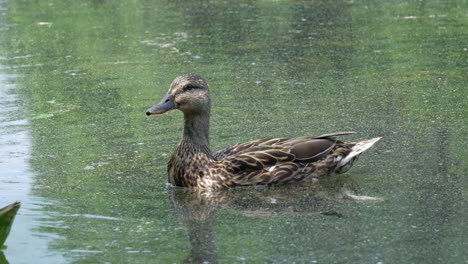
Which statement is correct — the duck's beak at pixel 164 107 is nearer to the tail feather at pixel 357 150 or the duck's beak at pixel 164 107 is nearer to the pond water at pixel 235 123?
the pond water at pixel 235 123

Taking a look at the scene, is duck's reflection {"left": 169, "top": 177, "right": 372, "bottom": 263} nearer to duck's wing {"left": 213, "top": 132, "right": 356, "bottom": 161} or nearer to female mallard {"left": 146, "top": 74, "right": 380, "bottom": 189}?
female mallard {"left": 146, "top": 74, "right": 380, "bottom": 189}

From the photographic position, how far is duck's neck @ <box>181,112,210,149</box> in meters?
7.82

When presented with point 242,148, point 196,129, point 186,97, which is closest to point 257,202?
point 242,148

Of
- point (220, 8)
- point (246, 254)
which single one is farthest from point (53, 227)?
point (220, 8)

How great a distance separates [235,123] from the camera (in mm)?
9312

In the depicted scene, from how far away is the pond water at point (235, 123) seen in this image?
6.30m

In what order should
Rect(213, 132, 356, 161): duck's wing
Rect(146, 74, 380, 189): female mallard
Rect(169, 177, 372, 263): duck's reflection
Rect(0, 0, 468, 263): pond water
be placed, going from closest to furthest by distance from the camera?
Rect(0, 0, 468, 263): pond water
Rect(169, 177, 372, 263): duck's reflection
Rect(146, 74, 380, 189): female mallard
Rect(213, 132, 356, 161): duck's wing

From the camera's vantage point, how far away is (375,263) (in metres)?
5.73

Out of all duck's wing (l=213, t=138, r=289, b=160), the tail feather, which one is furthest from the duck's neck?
the tail feather

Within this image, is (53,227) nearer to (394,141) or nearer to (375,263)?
(375,263)

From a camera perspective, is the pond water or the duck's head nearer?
the pond water

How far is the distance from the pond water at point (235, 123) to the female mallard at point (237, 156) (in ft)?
0.39

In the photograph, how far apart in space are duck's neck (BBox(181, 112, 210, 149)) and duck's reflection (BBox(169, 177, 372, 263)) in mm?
403

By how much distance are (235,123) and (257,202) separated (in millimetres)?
2186
